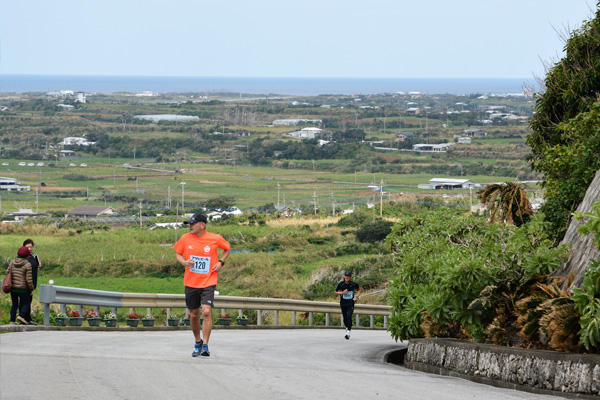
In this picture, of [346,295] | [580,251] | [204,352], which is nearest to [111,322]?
[346,295]

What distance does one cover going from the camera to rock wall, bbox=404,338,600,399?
9.15 metres

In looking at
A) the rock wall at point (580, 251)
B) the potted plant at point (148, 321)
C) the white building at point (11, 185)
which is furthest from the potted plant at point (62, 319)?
the white building at point (11, 185)

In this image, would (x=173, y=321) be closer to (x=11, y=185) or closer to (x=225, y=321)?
(x=225, y=321)

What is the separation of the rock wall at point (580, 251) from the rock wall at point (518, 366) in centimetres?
151

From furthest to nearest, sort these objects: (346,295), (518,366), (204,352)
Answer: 1. (346,295)
2. (204,352)
3. (518,366)

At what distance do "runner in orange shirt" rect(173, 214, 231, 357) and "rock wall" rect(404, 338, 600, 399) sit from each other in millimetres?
3264

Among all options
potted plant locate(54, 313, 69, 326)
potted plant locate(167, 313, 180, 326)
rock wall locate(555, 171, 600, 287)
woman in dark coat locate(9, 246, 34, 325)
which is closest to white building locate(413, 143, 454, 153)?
potted plant locate(167, 313, 180, 326)

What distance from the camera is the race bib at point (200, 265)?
11820 mm

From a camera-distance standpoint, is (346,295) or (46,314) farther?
(346,295)

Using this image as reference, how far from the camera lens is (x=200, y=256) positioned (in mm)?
11812

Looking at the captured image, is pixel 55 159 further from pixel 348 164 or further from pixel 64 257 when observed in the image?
pixel 64 257

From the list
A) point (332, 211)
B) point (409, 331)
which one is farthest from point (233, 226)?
point (409, 331)

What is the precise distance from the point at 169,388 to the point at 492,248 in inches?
230

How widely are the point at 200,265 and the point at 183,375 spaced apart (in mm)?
2451
